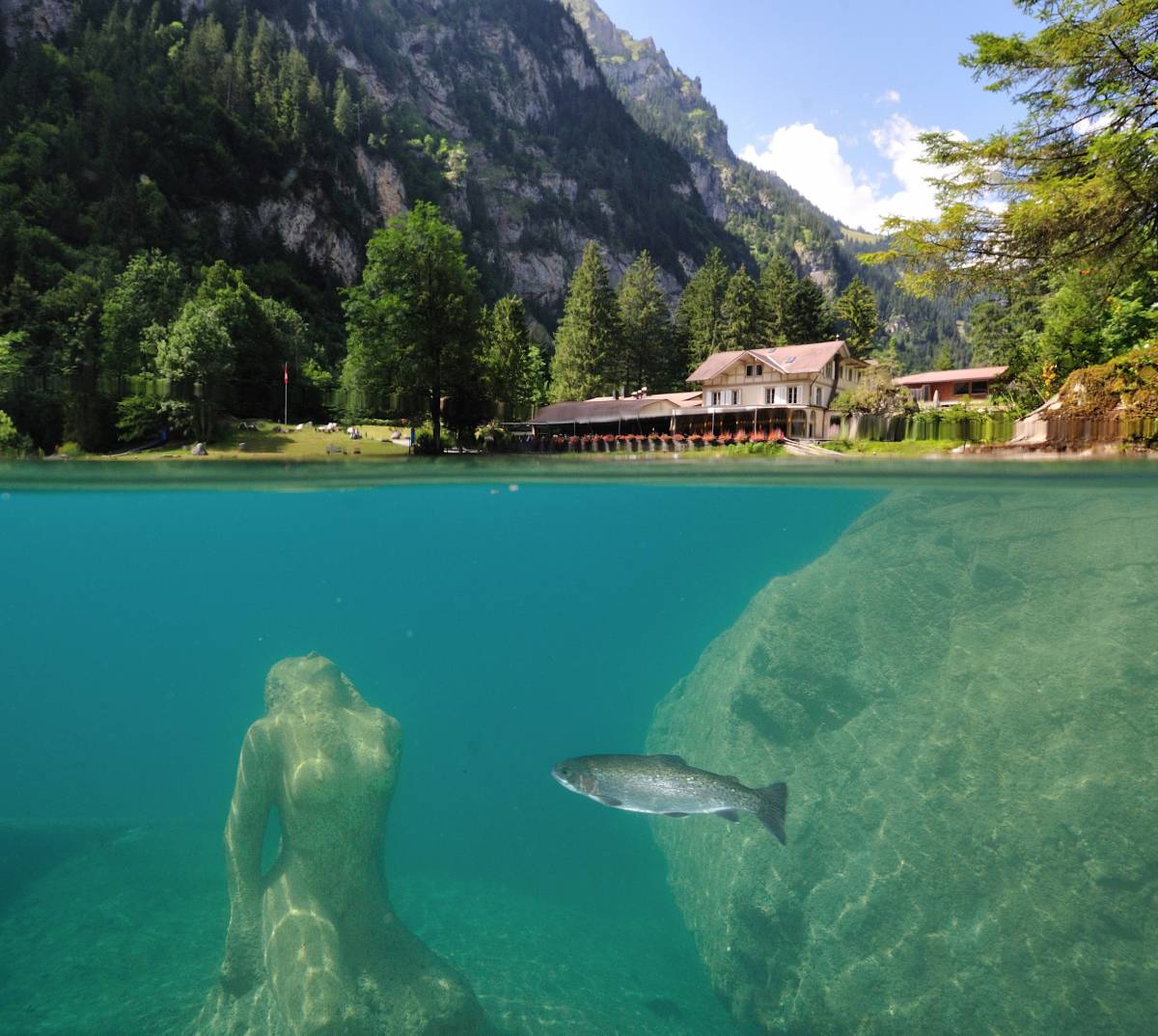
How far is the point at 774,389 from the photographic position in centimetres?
4869

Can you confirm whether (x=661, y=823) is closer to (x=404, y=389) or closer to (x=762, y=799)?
(x=762, y=799)

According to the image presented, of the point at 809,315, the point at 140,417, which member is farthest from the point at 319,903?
the point at 809,315

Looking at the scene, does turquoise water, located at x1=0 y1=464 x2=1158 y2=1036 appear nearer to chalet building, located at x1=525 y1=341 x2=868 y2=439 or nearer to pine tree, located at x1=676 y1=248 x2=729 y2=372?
chalet building, located at x1=525 y1=341 x2=868 y2=439

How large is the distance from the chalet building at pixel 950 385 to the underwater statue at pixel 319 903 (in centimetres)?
6252

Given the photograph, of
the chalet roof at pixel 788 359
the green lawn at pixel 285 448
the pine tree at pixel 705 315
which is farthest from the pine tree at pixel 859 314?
the green lawn at pixel 285 448

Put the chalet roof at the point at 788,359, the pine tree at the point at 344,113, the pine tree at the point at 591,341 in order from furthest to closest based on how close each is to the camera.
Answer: the pine tree at the point at 344,113, the pine tree at the point at 591,341, the chalet roof at the point at 788,359

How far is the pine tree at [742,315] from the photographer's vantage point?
209 feet

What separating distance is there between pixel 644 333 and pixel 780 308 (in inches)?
553

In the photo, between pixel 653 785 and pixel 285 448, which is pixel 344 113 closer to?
pixel 285 448

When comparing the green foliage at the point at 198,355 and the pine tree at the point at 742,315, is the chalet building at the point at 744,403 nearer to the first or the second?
the pine tree at the point at 742,315

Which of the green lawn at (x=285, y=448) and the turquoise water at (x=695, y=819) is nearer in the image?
the turquoise water at (x=695, y=819)

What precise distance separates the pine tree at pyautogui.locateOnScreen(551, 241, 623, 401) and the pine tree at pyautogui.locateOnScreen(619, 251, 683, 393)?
2408mm

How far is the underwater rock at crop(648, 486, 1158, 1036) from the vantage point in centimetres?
586

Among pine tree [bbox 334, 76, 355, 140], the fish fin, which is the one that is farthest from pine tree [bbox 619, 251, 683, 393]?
pine tree [bbox 334, 76, 355, 140]
